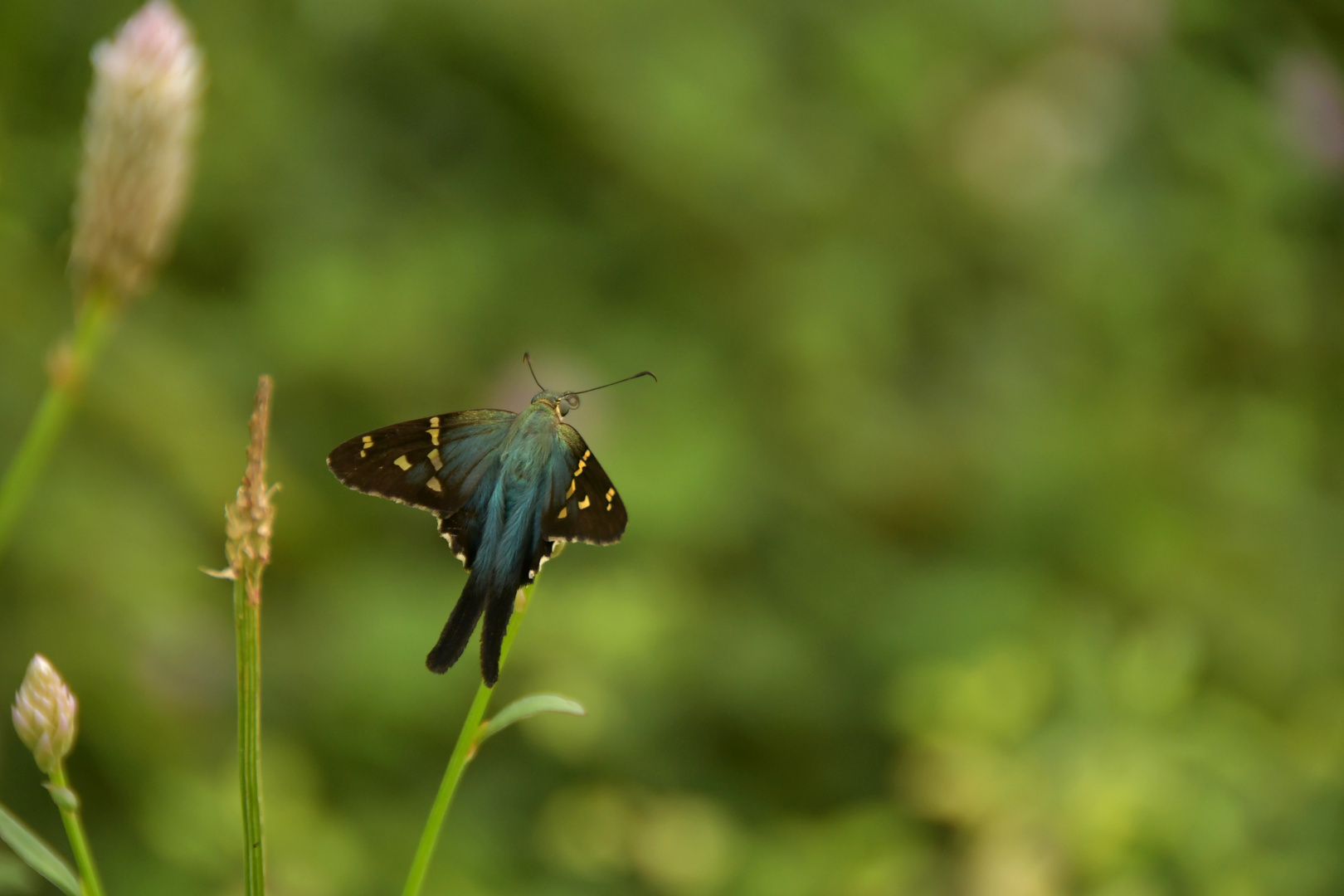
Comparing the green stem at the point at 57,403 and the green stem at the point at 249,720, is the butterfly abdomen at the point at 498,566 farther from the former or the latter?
the green stem at the point at 57,403

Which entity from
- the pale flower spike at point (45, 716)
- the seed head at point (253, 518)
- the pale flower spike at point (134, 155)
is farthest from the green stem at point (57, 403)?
the seed head at point (253, 518)

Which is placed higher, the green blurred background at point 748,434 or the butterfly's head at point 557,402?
the green blurred background at point 748,434

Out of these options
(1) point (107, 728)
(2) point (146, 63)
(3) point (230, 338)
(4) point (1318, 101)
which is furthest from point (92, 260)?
(4) point (1318, 101)

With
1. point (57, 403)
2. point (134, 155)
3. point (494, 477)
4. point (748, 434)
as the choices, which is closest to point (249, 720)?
point (494, 477)

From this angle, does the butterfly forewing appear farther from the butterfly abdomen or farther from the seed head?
the seed head

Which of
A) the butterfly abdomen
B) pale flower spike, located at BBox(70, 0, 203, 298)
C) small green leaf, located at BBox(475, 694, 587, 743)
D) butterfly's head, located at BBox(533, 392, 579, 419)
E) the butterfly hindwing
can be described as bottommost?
small green leaf, located at BBox(475, 694, 587, 743)

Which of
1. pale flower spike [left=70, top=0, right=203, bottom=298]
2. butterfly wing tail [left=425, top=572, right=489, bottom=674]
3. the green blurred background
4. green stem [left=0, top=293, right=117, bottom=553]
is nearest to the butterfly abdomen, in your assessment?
butterfly wing tail [left=425, top=572, right=489, bottom=674]

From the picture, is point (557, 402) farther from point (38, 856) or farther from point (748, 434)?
point (748, 434)
